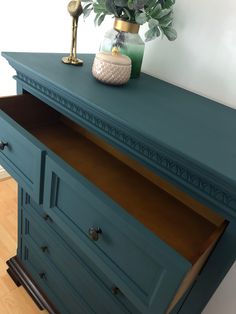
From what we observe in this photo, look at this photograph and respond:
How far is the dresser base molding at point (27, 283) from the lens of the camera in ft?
3.57

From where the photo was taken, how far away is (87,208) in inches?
23.2

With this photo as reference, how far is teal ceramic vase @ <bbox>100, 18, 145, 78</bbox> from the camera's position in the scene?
0.74 m

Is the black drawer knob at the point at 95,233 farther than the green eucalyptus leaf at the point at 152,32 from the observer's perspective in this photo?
No

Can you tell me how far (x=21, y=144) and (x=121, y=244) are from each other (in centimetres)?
37

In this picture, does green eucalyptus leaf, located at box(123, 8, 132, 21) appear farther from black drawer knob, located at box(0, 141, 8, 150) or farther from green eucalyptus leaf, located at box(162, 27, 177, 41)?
black drawer knob, located at box(0, 141, 8, 150)

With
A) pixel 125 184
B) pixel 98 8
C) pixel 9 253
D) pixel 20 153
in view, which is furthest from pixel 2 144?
pixel 9 253

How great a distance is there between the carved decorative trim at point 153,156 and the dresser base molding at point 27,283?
0.84 metres

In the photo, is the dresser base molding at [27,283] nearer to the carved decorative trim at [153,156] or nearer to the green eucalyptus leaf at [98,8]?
the carved decorative trim at [153,156]

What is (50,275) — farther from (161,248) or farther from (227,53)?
(227,53)

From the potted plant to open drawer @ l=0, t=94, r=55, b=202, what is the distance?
1.09 ft

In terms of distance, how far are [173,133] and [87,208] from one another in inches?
9.8

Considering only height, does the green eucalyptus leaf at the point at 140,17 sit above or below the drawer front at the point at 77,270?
above

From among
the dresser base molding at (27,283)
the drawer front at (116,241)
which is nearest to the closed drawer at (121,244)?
the drawer front at (116,241)

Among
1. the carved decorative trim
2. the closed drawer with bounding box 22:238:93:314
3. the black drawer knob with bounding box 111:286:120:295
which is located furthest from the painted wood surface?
the closed drawer with bounding box 22:238:93:314
